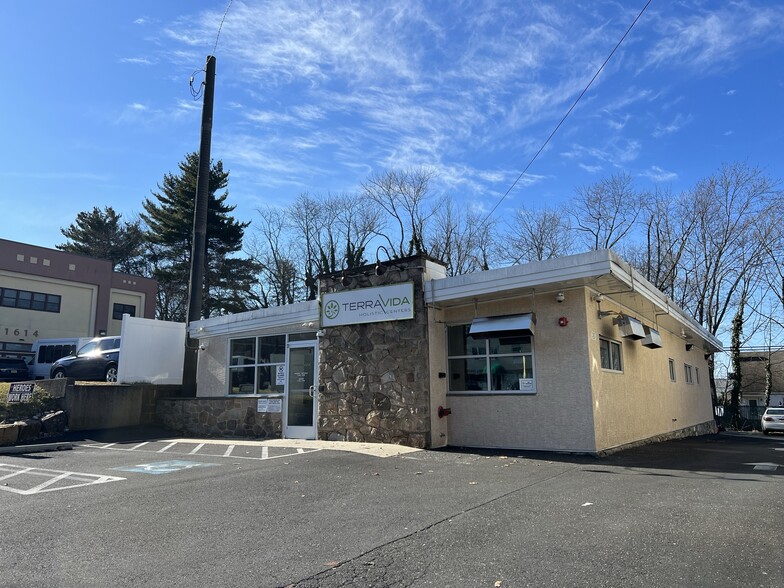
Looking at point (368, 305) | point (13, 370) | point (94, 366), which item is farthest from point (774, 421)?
point (13, 370)

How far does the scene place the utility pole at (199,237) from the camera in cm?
Answer: 1803

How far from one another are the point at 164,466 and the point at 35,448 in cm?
426

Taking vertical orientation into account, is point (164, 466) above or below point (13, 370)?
below

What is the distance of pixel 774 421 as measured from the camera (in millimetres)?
29891

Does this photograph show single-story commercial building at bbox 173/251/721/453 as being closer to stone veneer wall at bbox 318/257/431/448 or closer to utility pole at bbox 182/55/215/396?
stone veneer wall at bbox 318/257/431/448

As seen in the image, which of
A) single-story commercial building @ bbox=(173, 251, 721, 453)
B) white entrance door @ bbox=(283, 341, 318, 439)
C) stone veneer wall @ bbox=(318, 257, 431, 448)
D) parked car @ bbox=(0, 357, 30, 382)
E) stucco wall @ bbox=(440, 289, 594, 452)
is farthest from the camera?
parked car @ bbox=(0, 357, 30, 382)

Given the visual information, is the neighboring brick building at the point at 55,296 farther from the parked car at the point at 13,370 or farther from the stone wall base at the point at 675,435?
the stone wall base at the point at 675,435

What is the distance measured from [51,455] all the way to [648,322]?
1584 cm

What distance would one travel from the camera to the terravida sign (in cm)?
1211

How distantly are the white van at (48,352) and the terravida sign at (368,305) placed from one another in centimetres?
1732

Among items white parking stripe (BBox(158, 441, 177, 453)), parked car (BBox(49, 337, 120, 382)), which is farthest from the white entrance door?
parked car (BBox(49, 337, 120, 382))

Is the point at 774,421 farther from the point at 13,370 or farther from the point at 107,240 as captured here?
the point at 107,240

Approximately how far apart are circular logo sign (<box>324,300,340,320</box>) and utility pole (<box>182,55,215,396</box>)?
663 centimetres

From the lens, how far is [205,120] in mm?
22312
